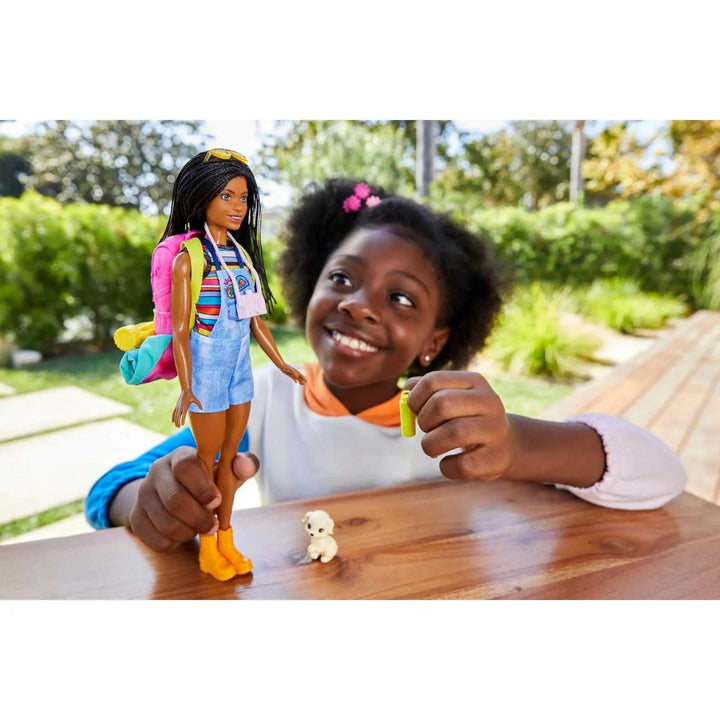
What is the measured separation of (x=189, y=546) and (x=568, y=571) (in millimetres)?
478

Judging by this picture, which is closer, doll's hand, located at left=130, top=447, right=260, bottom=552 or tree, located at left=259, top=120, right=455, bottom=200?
doll's hand, located at left=130, top=447, right=260, bottom=552

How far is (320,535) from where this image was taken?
0.78 metres

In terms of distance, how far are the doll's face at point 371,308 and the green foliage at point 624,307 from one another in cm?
391

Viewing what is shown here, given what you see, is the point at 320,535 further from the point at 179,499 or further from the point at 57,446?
the point at 57,446

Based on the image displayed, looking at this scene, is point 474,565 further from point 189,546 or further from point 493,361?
point 493,361

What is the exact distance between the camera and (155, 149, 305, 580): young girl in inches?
25.5

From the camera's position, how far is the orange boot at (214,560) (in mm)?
745

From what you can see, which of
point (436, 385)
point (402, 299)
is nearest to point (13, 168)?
point (402, 299)

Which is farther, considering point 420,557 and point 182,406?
point 420,557

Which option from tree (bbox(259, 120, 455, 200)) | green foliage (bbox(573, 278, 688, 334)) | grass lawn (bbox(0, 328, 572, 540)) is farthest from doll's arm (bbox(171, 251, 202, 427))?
green foliage (bbox(573, 278, 688, 334))

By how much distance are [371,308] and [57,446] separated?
193 centimetres

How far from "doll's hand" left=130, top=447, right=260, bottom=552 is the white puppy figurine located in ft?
0.36

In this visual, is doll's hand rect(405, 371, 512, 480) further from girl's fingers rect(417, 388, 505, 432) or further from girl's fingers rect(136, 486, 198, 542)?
girl's fingers rect(136, 486, 198, 542)
